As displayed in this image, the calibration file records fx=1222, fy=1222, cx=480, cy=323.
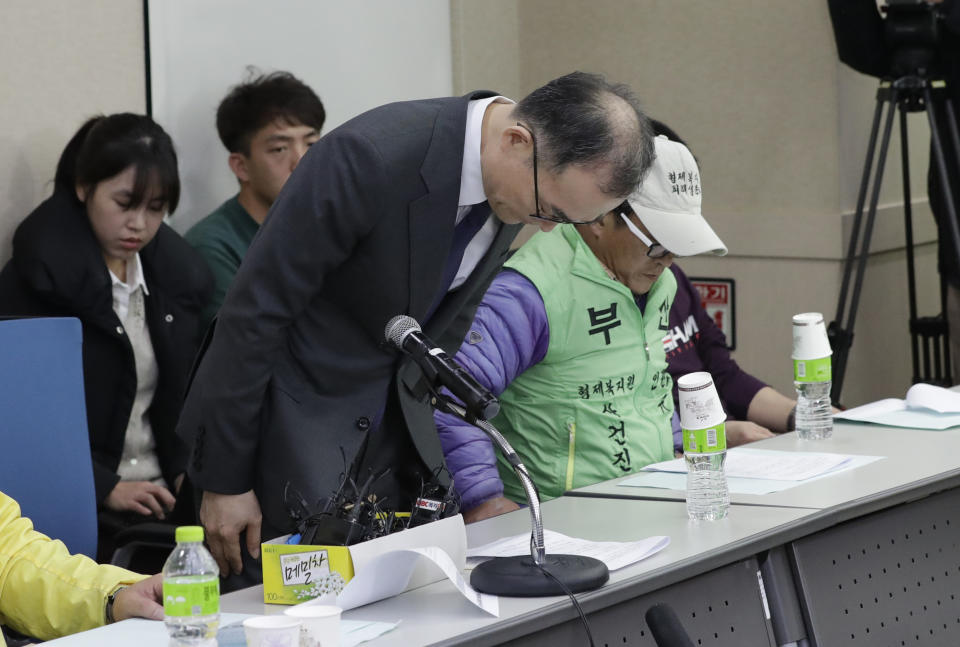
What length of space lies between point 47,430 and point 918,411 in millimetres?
1752

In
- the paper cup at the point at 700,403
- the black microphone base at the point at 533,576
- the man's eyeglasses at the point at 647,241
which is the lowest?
the black microphone base at the point at 533,576

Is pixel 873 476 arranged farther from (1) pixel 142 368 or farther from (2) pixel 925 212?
(2) pixel 925 212

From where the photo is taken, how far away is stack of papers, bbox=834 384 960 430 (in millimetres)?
2478

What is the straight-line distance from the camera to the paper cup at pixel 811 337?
2377 millimetres

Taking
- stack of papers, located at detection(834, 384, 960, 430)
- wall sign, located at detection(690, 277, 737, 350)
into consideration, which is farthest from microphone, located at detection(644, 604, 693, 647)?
wall sign, located at detection(690, 277, 737, 350)

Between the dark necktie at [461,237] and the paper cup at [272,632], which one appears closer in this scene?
the paper cup at [272,632]

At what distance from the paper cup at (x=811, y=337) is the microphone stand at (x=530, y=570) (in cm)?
104

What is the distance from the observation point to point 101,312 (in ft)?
8.88

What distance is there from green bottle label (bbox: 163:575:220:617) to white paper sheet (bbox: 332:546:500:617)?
20 cm

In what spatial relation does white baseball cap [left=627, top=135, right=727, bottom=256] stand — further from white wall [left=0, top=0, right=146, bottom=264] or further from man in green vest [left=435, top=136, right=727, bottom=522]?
white wall [left=0, top=0, right=146, bottom=264]

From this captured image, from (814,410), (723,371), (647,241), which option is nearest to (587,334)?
(647,241)

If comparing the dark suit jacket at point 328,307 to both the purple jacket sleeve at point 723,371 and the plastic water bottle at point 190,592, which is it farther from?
→ the purple jacket sleeve at point 723,371

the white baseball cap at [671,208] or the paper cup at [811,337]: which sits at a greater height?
the white baseball cap at [671,208]

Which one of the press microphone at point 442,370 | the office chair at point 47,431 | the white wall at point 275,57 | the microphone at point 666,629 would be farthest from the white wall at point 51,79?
the microphone at point 666,629
